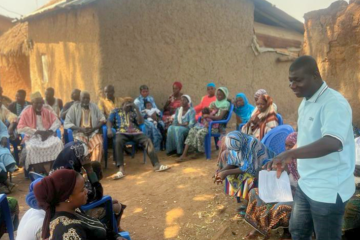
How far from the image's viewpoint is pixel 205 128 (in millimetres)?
6527

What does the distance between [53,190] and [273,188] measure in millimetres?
2054

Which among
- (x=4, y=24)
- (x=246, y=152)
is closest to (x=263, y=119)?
(x=246, y=152)

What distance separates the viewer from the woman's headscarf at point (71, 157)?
3.00 meters

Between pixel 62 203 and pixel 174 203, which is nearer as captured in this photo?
pixel 62 203

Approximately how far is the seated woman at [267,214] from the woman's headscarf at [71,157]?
1.77 m

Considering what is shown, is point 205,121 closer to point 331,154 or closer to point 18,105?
point 18,105

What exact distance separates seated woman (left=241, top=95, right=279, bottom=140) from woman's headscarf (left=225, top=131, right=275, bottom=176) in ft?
4.03

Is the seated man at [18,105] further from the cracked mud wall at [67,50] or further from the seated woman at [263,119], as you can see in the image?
the seated woman at [263,119]

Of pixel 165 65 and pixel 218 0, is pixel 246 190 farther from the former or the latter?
pixel 218 0

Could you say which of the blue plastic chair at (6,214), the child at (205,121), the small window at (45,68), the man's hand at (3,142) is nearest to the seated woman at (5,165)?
the man's hand at (3,142)

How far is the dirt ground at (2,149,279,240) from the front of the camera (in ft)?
12.3

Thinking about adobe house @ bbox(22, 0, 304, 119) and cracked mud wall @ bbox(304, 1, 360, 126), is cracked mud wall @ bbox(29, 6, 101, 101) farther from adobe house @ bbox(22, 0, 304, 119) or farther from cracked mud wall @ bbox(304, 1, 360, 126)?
cracked mud wall @ bbox(304, 1, 360, 126)

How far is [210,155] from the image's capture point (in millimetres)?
6555

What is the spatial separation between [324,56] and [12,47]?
34.7ft
